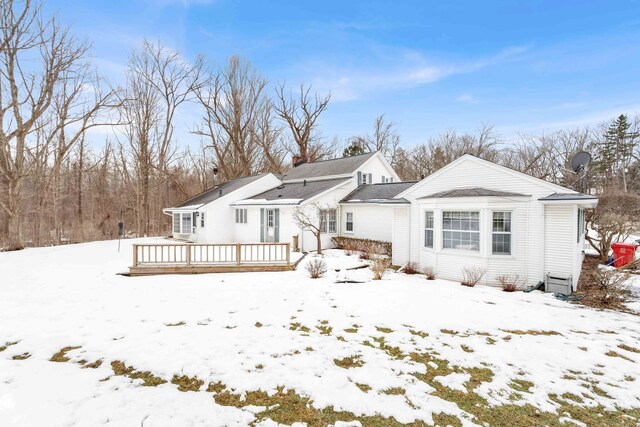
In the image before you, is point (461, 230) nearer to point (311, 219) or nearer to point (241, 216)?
point (311, 219)

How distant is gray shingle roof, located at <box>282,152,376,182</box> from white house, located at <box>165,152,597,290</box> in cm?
360

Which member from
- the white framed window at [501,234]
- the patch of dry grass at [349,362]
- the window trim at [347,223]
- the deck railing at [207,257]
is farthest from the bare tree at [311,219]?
the patch of dry grass at [349,362]

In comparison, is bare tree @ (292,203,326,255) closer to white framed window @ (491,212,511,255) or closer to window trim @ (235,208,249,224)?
window trim @ (235,208,249,224)

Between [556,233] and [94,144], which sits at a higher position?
[94,144]

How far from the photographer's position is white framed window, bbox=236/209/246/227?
1795cm

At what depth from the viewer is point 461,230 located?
10070 mm

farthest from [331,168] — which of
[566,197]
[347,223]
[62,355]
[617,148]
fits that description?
[617,148]

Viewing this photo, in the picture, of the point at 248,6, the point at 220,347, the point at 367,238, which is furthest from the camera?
the point at 367,238

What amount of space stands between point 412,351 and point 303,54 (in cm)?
2206

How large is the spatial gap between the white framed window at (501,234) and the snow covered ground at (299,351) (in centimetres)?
154

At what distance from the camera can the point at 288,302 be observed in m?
7.39

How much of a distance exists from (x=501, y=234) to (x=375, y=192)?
28.5 ft

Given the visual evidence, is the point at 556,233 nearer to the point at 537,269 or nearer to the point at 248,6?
the point at 537,269

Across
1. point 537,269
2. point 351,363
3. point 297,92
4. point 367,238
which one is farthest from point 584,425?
point 297,92
